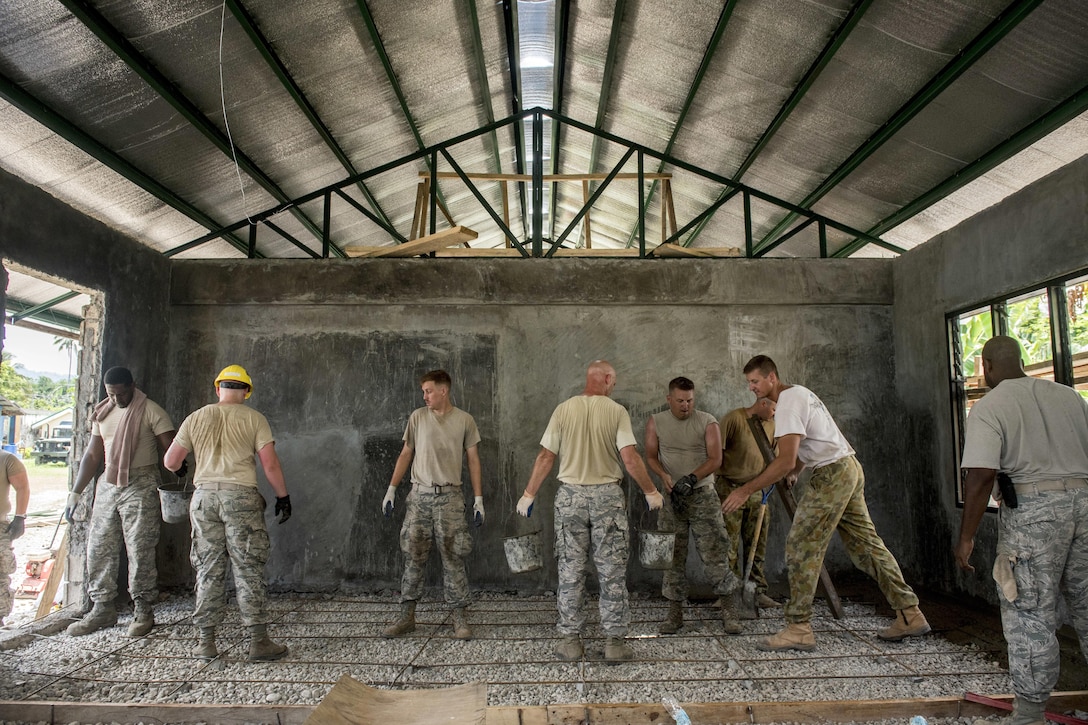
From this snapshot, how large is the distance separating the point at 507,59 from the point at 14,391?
25.5m

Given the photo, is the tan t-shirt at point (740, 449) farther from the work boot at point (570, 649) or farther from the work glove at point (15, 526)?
the work glove at point (15, 526)

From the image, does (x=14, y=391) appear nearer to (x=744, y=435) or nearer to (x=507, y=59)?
(x=507, y=59)

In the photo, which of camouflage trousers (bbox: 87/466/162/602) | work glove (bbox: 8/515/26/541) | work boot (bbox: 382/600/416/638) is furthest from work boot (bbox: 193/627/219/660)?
work glove (bbox: 8/515/26/541)

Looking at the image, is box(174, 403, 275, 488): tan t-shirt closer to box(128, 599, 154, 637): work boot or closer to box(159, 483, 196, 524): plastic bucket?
box(159, 483, 196, 524): plastic bucket

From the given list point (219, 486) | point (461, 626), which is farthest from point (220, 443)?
point (461, 626)

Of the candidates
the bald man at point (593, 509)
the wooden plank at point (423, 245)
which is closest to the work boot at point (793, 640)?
the bald man at point (593, 509)

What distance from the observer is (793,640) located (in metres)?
4.07

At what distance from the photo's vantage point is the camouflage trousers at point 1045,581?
2.93m

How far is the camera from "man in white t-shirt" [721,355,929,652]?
4.00 meters

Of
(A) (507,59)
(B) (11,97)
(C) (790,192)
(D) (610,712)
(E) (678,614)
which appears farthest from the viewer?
(C) (790,192)

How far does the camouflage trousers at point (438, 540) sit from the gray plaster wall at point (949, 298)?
396 cm

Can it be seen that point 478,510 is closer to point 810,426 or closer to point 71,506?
point 810,426

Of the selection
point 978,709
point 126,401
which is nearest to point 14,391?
point 126,401

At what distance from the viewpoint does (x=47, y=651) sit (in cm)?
414
